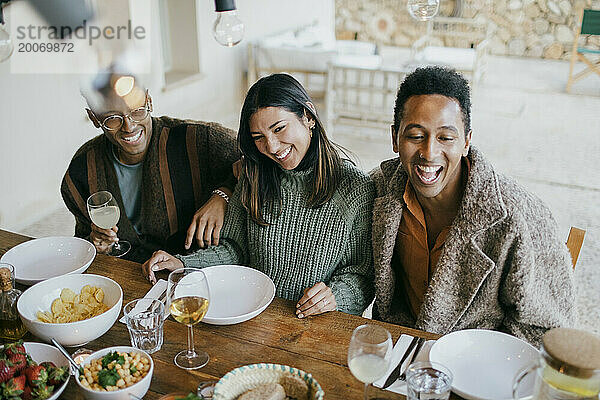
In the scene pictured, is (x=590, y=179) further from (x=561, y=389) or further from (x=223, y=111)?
(x=561, y=389)

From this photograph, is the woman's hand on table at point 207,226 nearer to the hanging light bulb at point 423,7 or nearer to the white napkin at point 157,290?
the white napkin at point 157,290

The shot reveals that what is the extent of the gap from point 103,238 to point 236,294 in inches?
22.4

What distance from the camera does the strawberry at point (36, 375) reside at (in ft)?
3.70

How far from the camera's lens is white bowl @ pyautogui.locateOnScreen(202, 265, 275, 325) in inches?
55.6

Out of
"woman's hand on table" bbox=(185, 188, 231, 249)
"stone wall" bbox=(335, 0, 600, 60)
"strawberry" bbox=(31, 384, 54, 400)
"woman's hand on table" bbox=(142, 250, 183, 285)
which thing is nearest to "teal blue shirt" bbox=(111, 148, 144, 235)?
"woman's hand on table" bbox=(185, 188, 231, 249)

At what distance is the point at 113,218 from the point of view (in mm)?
1789

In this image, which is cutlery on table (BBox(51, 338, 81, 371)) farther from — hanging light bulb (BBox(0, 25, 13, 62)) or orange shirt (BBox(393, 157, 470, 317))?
hanging light bulb (BBox(0, 25, 13, 62))

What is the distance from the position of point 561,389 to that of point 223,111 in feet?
17.0

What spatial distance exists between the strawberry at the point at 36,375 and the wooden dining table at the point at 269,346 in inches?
3.0

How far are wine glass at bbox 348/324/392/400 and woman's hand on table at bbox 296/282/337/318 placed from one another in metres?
0.35

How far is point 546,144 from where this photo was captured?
507 cm

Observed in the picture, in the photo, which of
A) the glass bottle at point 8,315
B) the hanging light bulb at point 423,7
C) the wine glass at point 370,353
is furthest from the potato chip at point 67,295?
the hanging light bulb at point 423,7

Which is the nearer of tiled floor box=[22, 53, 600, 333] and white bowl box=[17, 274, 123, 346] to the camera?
white bowl box=[17, 274, 123, 346]

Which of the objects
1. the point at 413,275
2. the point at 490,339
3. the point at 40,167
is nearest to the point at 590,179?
the point at 413,275
